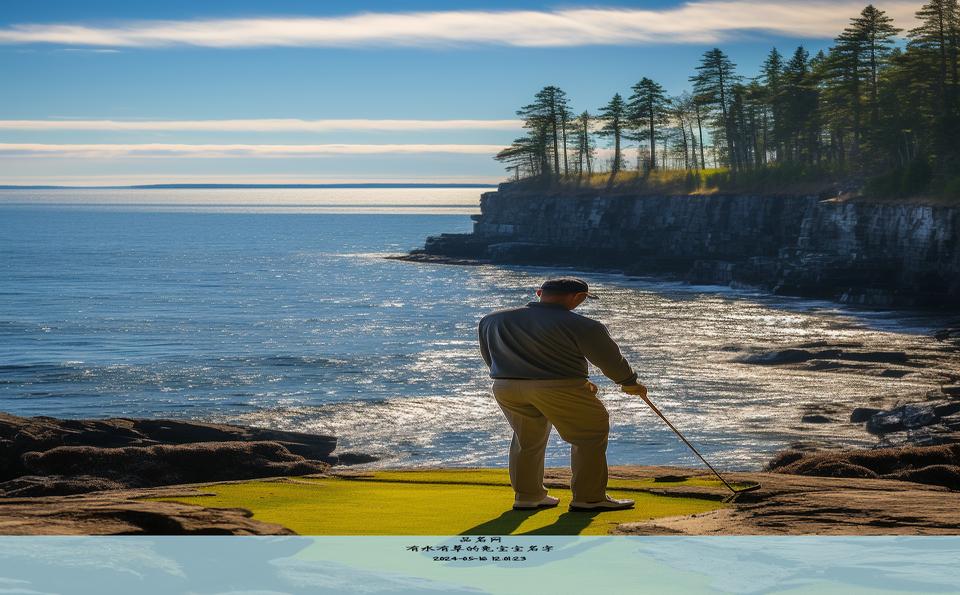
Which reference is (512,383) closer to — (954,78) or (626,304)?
(626,304)

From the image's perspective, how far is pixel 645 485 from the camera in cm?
1220

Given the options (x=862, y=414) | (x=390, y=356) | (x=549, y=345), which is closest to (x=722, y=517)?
(x=549, y=345)

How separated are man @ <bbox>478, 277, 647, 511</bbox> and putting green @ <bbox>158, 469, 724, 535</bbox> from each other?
16.5 inches

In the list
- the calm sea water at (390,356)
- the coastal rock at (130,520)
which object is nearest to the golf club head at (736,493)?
the coastal rock at (130,520)

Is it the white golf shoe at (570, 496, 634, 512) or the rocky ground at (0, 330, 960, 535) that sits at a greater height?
the white golf shoe at (570, 496, 634, 512)

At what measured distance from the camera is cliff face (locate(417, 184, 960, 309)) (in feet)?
212

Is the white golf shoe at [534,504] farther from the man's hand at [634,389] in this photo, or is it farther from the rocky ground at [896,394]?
the rocky ground at [896,394]

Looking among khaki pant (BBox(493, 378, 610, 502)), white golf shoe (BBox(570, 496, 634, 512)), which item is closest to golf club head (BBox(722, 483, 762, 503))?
white golf shoe (BBox(570, 496, 634, 512))

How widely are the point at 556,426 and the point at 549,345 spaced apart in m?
0.73

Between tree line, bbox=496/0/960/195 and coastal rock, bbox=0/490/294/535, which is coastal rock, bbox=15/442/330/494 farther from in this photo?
tree line, bbox=496/0/960/195

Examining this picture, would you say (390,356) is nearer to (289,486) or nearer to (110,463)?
(110,463)

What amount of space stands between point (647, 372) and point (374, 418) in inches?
489

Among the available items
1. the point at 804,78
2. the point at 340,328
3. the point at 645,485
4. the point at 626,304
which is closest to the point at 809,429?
the point at 645,485

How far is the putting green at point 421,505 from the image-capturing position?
9.23 m
